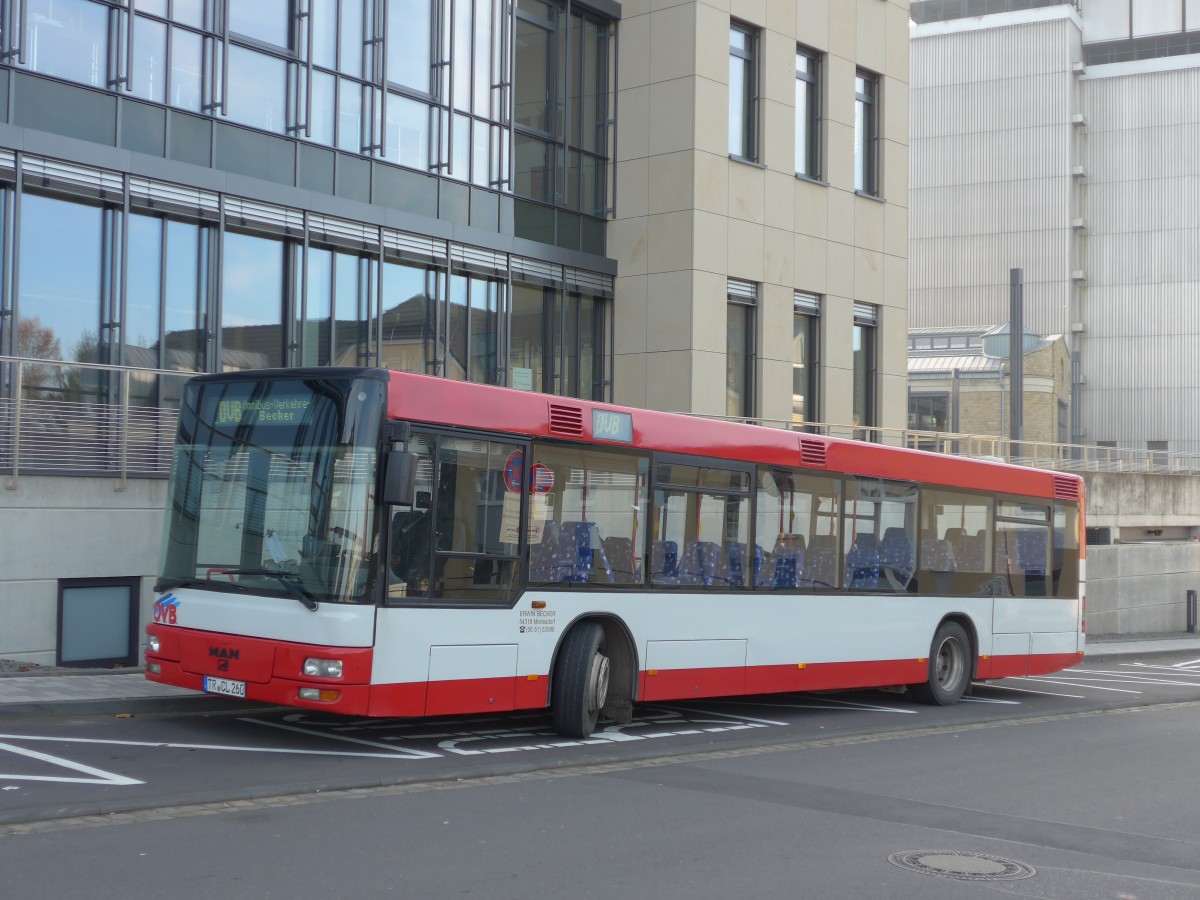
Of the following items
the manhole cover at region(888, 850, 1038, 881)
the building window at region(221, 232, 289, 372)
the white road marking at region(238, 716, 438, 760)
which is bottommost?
the manhole cover at region(888, 850, 1038, 881)

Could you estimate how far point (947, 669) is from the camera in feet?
54.9

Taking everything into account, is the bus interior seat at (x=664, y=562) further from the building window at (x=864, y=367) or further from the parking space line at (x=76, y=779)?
the building window at (x=864, y=367)

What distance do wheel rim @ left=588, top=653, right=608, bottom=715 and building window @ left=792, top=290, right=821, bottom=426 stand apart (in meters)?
14.6

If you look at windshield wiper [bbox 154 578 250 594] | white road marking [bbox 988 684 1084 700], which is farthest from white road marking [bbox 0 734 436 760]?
white road marking [bbox 988 684 1084 700]

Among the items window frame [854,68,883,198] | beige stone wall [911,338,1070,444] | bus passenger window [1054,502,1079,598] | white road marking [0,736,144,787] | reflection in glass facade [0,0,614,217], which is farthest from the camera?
beige stone wall [911,338,1070,444]

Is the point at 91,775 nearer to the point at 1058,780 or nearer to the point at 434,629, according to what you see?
the point at 434,629

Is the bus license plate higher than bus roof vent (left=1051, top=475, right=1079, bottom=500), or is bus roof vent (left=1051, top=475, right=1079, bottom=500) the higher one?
bus roof vent (left=1051, top=475, right=1079, bottom=500)

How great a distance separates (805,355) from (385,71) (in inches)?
401

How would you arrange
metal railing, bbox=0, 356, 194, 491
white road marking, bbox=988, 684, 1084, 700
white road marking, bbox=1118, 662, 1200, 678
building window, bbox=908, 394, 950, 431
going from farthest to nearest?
building window, bbox=908, 394, 950, 431, white road marking, bbox=1118, 662, 1200, 678, white road marking, bbox=988, 684, 1084, 700, metal railing, bbox=0, 356, 194, 491

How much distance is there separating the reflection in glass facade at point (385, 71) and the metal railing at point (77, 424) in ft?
12.8

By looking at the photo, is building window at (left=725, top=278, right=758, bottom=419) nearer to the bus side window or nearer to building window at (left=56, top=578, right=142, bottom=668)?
building window at (left=56, top=578, right=142, bottom=668)

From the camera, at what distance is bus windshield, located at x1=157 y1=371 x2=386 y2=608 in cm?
1030

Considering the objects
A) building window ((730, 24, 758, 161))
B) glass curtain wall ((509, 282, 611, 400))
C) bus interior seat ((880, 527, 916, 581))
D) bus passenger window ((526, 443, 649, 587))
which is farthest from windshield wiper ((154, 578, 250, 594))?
building window ((730, 24, 758, 161))

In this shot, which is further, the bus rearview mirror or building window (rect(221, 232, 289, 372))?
building window (rect(221, 232, 289, 372))
